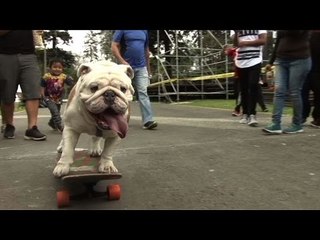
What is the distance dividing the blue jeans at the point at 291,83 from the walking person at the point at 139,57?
2004mm

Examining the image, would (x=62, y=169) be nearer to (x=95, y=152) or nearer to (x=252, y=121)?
(x=95, y=152)

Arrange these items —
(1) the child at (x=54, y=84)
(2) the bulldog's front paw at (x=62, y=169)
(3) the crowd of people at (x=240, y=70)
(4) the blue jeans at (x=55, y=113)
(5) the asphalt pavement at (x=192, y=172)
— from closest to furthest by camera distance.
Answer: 1. (2) the bulldog's front paw at (x=62, y=169)
2. (5) the asphalt pavement at (x=192, y=172)
3. (3) the crowd of people at (x=240, y=70)
4. (4) the blue jeans at (x=55, y=113)
5. (1) the child at (x=54, y=84)

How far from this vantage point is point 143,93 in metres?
7.55

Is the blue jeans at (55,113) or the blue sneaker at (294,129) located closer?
the blue sneaker at (294,129)

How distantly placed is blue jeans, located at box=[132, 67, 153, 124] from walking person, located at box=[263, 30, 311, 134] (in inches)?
74.4

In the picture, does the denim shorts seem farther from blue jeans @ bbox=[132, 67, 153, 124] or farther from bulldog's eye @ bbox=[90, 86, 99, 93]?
bulldog's eye @ bbox=[90, 86, 99, 93]

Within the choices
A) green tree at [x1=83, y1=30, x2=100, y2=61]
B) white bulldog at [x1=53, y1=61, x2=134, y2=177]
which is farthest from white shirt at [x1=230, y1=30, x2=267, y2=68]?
green tree at [x1=83, y1=30, x2=100, y2=61]

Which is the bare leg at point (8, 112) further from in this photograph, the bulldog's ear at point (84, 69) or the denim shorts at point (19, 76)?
the bulldog's ear at point (84, 69)

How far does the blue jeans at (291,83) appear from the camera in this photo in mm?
6575

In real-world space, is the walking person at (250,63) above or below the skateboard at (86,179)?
above

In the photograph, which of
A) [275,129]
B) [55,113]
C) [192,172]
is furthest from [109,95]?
[55,113]

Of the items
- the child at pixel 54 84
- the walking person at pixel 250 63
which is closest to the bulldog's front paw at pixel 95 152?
the walking person at pixel 250 63

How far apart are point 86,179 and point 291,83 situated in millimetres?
4098

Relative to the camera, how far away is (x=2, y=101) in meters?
6.64
